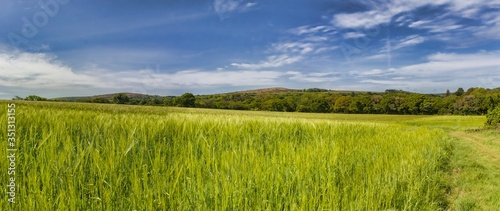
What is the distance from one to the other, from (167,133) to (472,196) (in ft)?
15.8

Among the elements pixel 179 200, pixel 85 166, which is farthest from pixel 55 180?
pixel 179 200

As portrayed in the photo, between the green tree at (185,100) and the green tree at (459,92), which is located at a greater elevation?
the green tree at (459,92)

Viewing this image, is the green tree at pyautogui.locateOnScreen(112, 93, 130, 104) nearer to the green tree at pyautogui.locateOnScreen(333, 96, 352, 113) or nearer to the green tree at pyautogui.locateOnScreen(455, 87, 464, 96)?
the green tree at pyautogui.locateOnScreen(333, 96, 352, 113)

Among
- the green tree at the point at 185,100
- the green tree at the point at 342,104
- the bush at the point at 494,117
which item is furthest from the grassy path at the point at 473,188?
the green tree at the point at 342,104

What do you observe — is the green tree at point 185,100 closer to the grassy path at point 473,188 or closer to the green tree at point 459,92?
the grassy path at point 473,188

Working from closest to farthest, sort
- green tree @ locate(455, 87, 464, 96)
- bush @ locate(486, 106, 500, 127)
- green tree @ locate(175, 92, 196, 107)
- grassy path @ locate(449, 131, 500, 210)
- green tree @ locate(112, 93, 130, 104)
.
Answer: grassy path @ locate(449, 131, 500, 210), bush @ locate(486, 106, 500, 127), green tree @ locate(112, 93, 130, 104), green tree @ locate(175, 92, 196, 107), green tree @ locate(455, 87, 464, 96)

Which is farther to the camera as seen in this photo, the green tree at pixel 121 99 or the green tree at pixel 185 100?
the green tree at pixel 185 100

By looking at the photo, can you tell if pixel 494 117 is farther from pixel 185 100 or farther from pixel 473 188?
pixel 185 100

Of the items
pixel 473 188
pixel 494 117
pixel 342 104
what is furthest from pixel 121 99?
pixel 342 104

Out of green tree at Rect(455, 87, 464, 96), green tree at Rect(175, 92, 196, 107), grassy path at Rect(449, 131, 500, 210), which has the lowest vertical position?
grassy path at Rect(449, 131, 500, 210)

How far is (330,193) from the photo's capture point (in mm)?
2643

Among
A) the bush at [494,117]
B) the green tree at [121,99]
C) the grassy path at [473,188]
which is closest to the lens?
the grassy path at [473,188]

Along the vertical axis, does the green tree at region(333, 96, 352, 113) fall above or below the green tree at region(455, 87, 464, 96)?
below

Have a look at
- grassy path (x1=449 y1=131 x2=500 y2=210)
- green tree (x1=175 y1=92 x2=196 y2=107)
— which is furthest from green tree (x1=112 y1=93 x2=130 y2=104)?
grassy path (x1=449 y1=131 x2=500 y2=210)
